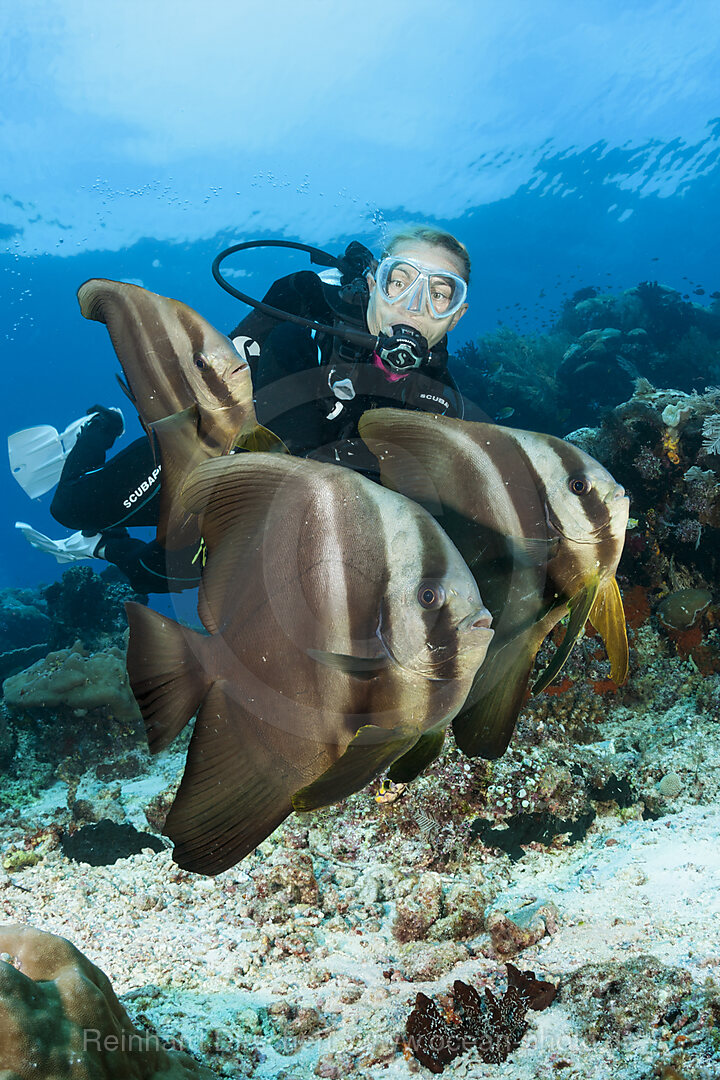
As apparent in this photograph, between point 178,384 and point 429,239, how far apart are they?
181cm

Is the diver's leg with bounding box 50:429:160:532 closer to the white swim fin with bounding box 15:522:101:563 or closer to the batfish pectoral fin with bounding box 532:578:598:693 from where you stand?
the white swim fin with bounding box 15:522:101:563

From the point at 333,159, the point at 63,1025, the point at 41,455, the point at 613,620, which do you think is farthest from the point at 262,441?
the point at 333,159

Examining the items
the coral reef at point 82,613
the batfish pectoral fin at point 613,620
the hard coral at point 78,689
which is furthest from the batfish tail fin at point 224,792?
the coral reef at point 82,613

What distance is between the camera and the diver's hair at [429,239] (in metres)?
2.64

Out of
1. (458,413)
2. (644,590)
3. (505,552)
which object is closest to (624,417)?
(644,590)

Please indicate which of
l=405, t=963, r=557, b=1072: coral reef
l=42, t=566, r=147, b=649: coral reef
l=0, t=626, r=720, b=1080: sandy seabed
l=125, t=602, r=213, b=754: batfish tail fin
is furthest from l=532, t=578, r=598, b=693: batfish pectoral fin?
l=42, t=566, r=147, b=649: coral reef

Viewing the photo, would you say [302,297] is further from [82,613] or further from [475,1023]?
[82,613]

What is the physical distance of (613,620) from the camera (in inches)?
49.4

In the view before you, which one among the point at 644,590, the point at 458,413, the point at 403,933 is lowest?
the point at 403,933

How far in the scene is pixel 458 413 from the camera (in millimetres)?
2264

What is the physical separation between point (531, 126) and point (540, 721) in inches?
1927

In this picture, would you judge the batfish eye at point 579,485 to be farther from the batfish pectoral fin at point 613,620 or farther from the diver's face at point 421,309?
the diver's face at point 421,309

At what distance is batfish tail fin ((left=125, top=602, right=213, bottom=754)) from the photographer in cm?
97

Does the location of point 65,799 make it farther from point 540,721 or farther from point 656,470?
point 656,470
